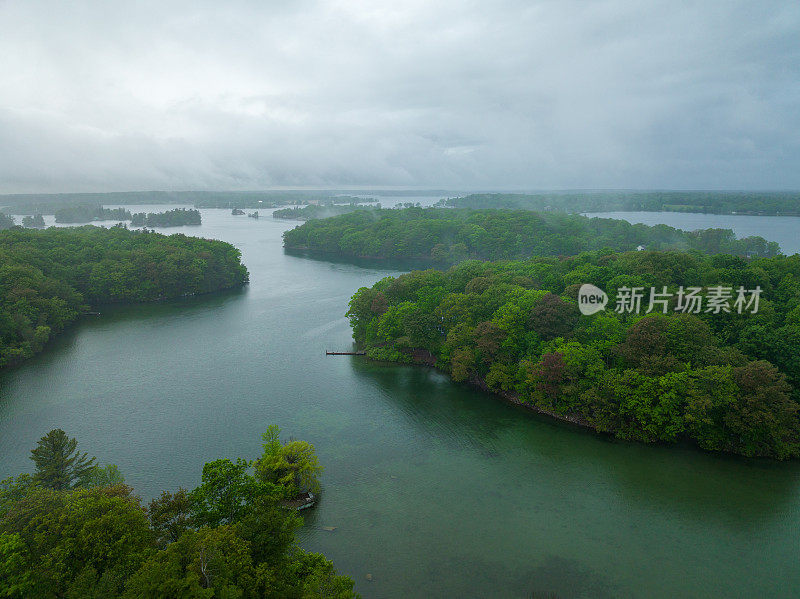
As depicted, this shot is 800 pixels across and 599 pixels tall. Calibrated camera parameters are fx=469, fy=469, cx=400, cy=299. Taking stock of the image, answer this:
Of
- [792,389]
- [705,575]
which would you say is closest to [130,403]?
[705,575]

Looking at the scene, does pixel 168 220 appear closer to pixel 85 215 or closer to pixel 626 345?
pixel 85 215

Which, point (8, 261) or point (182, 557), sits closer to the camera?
point (182, 557)

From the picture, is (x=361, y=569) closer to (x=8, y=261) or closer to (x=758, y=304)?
(x=758, y=304)

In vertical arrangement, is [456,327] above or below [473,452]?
above

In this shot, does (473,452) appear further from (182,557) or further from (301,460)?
(182,557)

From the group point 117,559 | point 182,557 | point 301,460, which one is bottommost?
point 301,460

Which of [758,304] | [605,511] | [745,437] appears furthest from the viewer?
[758,304]

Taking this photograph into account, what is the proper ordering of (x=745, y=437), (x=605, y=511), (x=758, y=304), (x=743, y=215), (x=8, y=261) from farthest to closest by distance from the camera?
(x=743, y=215) < (x=8, y=261) < (x=758, y=304) < (x=745, y=437) < (x=605, y=511)

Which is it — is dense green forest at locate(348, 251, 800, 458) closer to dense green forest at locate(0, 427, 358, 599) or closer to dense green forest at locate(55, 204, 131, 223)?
dense green forest at locate(0, 427, 358, 599)
